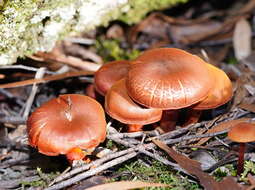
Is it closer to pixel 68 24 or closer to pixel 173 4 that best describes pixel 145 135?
pixel 68 24

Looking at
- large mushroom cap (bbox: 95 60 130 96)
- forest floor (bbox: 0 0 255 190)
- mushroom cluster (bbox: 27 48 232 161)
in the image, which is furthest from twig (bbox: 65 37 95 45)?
mushroom cluster (bbox: 27 48 232 161)

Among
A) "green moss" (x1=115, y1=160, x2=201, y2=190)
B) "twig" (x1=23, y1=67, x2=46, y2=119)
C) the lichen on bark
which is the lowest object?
"green moss" (x1=115, y1=160, x2=201, y2=190)

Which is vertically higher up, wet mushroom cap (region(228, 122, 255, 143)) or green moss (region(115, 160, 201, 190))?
wet mushroom cap (region(228, 122, 255, 143))

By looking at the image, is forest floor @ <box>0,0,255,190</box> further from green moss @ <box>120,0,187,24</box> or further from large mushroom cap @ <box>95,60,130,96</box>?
large mushroom cap @ <box>95,60,130,96</box>

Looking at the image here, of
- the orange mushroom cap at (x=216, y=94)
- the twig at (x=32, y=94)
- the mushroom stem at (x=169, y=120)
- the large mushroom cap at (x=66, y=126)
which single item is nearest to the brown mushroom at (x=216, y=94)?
the orange mushroom cap at (x=216, y=94)

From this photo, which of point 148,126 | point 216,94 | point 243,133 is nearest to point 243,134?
point 243,133

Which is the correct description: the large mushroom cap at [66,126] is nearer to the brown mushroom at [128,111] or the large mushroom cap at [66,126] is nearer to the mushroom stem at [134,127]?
the brown mushroom at [128,111]

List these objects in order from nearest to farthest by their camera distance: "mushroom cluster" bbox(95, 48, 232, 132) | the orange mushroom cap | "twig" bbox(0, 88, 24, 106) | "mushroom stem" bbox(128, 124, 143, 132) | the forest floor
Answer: "mushroom cluster" bbox(95, 48, 232, 132), the forest floor, the orange mushroom cap, "mushroom stem" bbox(128, 124, 143, 132), "twig" bbox(0, 88, 24, 106)
